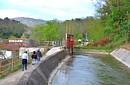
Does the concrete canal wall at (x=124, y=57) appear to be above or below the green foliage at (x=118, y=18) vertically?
below

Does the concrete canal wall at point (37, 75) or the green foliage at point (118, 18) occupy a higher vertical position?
the green foliage at point (118, 18)

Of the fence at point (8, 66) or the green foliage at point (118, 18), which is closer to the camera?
the fence at point (8, 66)

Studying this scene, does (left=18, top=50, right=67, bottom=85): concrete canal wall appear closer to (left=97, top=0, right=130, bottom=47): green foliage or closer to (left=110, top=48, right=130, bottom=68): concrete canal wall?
(left=110, top=48, right=130, bottom=68): concrete canal wall

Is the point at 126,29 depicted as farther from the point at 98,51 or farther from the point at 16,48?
the point at 16,48

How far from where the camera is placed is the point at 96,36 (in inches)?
3302

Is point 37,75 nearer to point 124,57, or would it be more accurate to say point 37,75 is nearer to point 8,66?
point 8,66

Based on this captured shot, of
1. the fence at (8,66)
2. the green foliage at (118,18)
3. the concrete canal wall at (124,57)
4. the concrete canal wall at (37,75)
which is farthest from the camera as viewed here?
the green foliage at (118,18)


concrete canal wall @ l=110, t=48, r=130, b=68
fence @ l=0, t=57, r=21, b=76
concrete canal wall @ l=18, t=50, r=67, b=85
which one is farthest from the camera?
concrete canal wall @ l=110, t=48, r=130, b=68

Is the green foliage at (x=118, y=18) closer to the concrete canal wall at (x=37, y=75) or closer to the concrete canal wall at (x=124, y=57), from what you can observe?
the concrete canal wall at (x=124, y=57)

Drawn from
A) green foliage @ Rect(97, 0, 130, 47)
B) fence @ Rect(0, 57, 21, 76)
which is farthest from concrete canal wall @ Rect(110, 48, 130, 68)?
fence @ Rect(0, 57, 21, 76)

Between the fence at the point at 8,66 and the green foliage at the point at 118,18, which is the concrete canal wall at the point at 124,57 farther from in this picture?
the fence at the point at 8,66

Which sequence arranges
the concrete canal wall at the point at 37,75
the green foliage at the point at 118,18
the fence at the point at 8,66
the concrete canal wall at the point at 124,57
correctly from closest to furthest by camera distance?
1. the concrete canal wall at the point at 37,75
2. the fence at the point at 8,66
3. the concrete canal wall at the point at 124,57
4. the green foliage at the point at 118,18

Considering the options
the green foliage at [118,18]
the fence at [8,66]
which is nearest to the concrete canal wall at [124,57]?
the green foliage at [118,18]

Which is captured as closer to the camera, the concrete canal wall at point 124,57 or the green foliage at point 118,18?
the concrete canal wall at point 124,57
